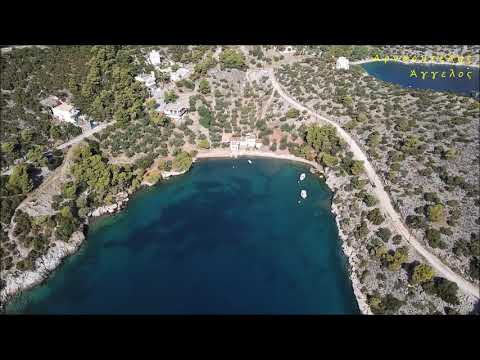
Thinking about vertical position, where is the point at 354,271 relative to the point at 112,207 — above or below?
below

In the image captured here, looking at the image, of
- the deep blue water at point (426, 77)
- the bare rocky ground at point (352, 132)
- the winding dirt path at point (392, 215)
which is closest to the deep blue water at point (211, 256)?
the bare rocky ground at point (352, 132)

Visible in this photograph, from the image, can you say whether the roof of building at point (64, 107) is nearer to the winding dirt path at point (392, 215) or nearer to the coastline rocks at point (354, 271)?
the winding dirt path at point (392, 215)

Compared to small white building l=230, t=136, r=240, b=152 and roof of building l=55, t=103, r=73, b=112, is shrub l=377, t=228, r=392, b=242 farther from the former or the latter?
roof of building l=55, t=103, r=73, b=112

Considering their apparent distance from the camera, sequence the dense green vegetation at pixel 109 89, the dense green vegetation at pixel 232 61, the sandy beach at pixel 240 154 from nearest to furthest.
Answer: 1. the sandy beach at pixel 240 154
2. the dense green vegetation at pixel 109 89
3. the dense green vegetation at pixel 232 61

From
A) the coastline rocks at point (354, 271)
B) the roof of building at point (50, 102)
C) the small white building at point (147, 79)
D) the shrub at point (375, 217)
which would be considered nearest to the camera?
the coastline rocks at point (354, 271)

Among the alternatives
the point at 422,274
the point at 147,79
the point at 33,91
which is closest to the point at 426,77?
the point at 147,79

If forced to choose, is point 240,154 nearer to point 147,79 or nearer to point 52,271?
point 147,79

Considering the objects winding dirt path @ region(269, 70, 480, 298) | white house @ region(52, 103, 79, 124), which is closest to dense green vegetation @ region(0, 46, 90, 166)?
white house @ region(52, 103, 79, 124)
